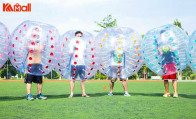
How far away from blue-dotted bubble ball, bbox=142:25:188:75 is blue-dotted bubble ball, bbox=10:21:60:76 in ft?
8.67

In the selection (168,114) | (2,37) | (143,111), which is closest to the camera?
(168,114)

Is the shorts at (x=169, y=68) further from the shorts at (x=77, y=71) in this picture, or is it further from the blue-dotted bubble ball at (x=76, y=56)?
the shorts at (x=77, y=71)

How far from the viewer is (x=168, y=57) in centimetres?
693

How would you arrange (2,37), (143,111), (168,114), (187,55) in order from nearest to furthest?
(168,114), (143,111), (2,37), (187,55)

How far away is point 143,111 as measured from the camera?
4703mm

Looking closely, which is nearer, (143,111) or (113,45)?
(143,111)

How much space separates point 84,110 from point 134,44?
304 cm

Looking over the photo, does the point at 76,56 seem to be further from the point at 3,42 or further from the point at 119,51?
the point at 3,42

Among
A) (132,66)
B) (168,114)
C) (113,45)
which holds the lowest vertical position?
(168,114)

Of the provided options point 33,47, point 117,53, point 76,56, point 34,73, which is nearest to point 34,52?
point 33,47

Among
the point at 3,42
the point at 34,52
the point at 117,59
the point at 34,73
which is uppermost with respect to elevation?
the point at 3,42

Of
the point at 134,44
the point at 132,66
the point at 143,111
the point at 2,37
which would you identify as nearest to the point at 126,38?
the point at 134,44

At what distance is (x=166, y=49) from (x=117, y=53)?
134 centimetres

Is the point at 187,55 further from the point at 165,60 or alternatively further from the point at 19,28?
the point at 19,28
